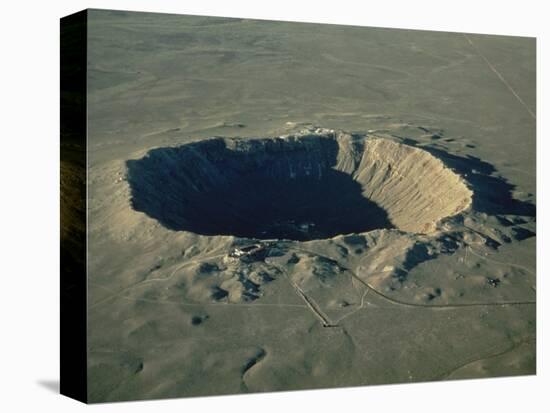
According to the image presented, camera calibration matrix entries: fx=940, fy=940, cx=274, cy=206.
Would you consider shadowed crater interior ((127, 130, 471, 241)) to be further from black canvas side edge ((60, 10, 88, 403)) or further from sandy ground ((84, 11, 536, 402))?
black canvas side edge ((60, 10, 88, 403))

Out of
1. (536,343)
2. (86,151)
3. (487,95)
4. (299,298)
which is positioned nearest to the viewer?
(86,151)

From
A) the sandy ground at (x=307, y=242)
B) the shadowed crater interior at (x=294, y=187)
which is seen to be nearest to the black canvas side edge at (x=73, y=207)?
the sandy ground at (x=307, y=242)

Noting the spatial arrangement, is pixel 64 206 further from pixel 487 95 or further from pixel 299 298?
pixel 487 95

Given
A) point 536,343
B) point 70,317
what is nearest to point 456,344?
point 536,343

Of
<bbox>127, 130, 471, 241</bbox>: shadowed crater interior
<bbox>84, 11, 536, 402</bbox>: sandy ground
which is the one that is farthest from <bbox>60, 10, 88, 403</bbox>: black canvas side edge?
<bbox>127, 130, 471, 241</bbox>: shadowed crater interior

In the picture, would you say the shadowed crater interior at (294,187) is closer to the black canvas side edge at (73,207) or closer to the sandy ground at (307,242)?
the sandy ground at (307,242)

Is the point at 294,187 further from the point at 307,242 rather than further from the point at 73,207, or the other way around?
the point at 73,207

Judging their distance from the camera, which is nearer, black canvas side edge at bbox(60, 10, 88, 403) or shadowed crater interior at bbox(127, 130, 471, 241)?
black canvas side edge at bbox(60, 10, 88, 403)
